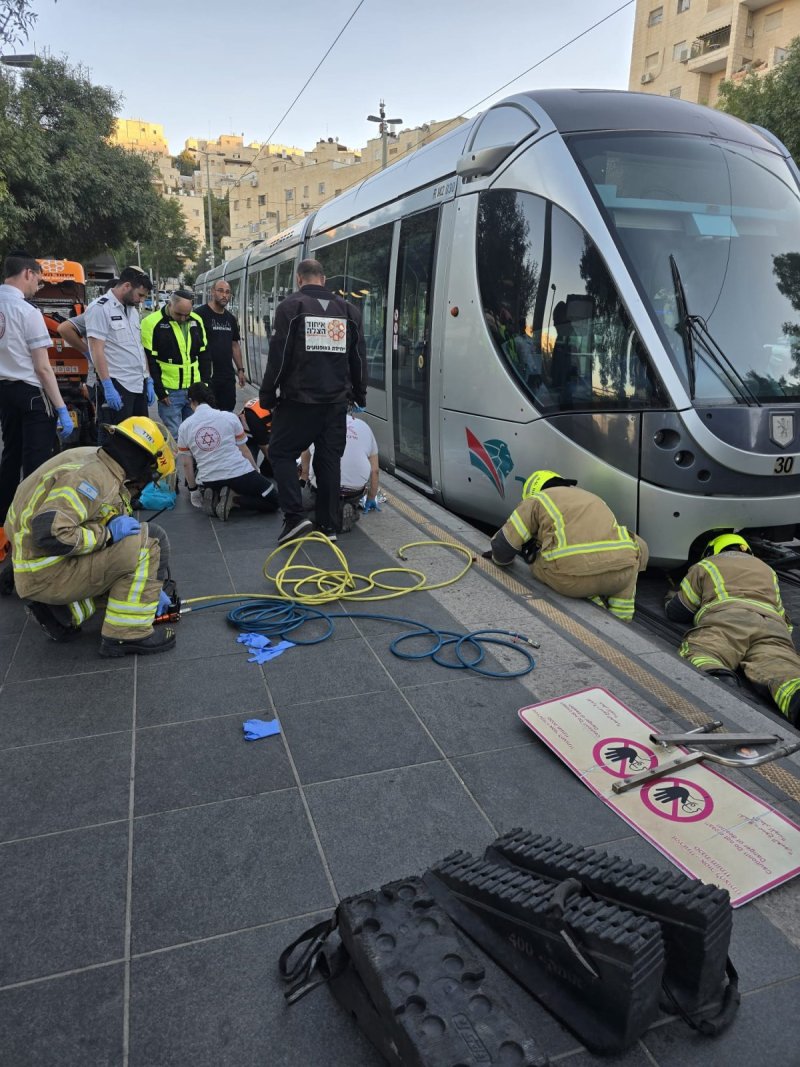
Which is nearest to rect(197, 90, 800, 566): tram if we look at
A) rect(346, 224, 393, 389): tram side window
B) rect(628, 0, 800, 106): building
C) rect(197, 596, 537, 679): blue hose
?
rect(197, 596, 537, 679): blue hose

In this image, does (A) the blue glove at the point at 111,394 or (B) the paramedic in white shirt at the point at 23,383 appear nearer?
(B) the paramedic in white shirt at the point at 23,383

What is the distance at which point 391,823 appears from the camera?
2504 millimetres

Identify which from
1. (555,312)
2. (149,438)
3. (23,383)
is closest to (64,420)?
(23,383)

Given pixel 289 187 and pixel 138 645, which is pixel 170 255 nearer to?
pixel 289 187

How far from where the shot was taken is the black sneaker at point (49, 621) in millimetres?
3754

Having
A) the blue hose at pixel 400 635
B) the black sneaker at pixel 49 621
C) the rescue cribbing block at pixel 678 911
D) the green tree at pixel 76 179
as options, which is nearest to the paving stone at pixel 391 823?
the rescue cribbing block at pixel 678 911

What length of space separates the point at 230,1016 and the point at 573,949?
0.87m

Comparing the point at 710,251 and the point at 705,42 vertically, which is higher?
the point at 705,42

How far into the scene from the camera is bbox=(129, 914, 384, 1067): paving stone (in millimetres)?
1723

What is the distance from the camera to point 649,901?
5.65 feet

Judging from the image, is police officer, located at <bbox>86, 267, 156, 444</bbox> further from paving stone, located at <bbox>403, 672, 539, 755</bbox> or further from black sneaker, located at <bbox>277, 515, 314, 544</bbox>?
paving stone, located at <bbox>403, 672, 539, 755</bbox>

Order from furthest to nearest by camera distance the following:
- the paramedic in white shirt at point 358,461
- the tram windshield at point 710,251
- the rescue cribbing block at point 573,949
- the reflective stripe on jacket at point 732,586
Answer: the paramedic in white shirt at point 358,461
the tram windshield at point 710,251
the reflective stripe on jacket at point 732,586
the rescue cribbing block at point 573,949

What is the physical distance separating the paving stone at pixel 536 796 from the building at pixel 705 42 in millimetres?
37074

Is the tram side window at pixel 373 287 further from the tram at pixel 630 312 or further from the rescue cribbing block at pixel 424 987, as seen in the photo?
the rescue cribbing block at pixel 424 987
